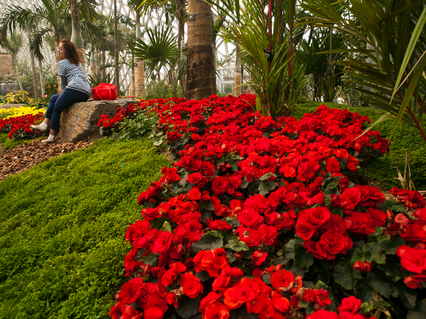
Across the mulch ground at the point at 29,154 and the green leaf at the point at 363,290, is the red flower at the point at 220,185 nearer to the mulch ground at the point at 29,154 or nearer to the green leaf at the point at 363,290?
the green leaf at the point at 363,290

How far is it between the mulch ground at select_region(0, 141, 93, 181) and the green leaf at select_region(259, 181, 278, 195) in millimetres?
3210

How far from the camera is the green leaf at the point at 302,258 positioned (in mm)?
939

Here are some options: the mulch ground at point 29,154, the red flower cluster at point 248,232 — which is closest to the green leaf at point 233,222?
the red flower cluster at point 248,232

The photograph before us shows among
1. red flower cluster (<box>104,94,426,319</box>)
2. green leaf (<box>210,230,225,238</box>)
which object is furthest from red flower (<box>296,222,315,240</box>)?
green leaf (<box>210,230,225,238</box>)

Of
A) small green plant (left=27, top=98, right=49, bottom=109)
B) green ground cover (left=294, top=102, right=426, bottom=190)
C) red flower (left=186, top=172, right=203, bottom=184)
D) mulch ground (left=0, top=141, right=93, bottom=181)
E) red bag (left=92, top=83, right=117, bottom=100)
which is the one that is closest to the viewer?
red flower (left=186, top=172, right=203, bottom=184)

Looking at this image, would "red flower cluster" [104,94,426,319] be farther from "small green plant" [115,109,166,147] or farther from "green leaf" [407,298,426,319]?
"small green plant" [115,109,166,147]

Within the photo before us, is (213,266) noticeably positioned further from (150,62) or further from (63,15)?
(63,15)

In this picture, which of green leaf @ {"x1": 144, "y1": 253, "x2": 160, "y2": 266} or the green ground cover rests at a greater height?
the green ground cover

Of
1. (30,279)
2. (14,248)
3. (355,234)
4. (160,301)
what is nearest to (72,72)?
(14,248)

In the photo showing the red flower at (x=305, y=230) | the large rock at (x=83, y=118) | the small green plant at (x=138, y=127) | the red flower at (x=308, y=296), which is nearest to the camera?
the red flower at (x=308, y=296)

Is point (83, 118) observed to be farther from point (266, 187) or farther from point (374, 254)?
point (374, 254)

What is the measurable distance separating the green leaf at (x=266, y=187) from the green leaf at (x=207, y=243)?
479 millimetres

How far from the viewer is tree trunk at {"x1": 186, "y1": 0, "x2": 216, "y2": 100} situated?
158 inches

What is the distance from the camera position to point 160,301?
34.0 inches
